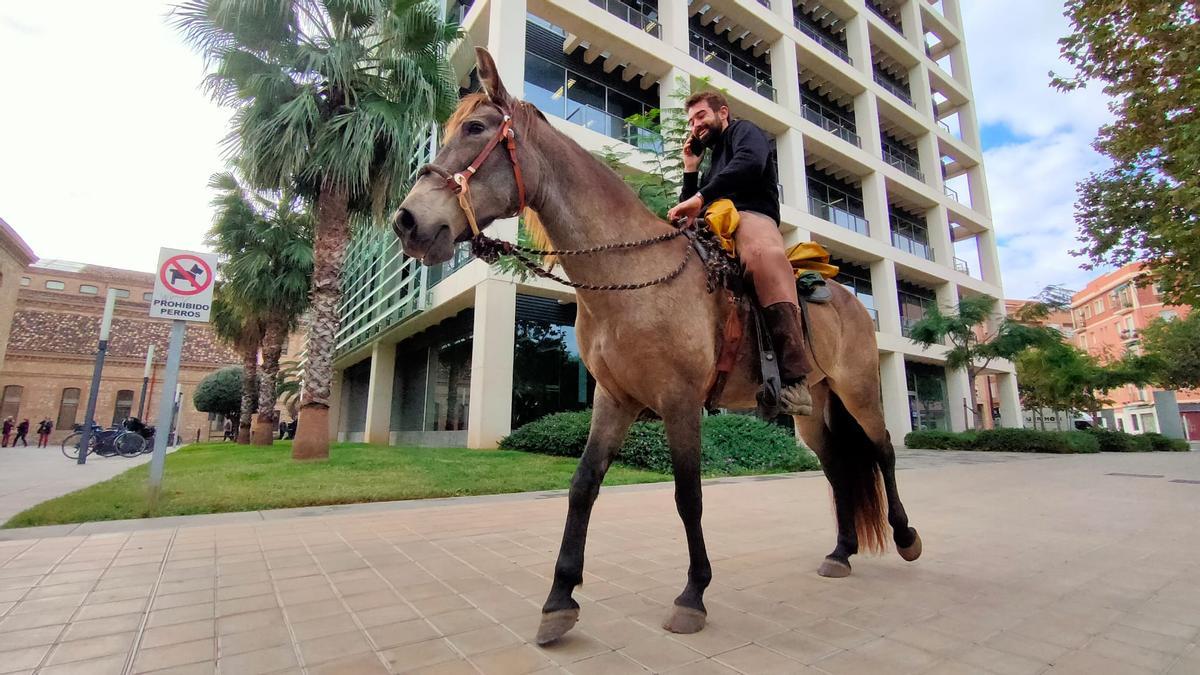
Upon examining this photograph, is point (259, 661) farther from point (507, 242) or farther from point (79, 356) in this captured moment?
point (79, 356)

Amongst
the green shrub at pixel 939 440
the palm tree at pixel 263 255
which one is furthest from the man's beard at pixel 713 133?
the green shrub at pixel 939 440

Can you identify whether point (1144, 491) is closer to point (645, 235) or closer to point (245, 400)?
point (645, 235)

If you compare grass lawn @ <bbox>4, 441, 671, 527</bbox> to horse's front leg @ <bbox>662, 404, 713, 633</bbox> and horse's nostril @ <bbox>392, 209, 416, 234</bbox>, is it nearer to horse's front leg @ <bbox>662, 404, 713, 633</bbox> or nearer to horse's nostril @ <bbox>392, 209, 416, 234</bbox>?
horse's front leg @ <bbox>662, 404, 713, 633</bbox>

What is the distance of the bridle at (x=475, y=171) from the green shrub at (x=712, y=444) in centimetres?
839

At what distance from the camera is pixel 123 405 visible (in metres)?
40.2

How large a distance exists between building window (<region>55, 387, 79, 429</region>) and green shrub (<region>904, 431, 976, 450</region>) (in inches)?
2137

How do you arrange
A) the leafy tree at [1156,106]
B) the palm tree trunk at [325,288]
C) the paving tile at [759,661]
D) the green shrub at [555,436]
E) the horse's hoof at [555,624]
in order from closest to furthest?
1. the paving tile at [759,661]
2. the horse's hoof at [555,624]
3. the leafy tree at [1156,106]
4. the palm tree trunk at [325,288]
5. the green shrub at [555,436]

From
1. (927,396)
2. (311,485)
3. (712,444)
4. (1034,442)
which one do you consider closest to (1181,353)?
(927,396)

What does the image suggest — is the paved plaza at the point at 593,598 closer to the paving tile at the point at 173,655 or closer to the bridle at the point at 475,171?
the paving tile at the point at 173,655

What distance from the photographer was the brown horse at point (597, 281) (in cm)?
213

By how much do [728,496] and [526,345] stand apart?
416 inches

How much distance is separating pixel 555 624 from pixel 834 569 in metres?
1.88

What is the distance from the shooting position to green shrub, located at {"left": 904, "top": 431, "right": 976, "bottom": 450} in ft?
66.9

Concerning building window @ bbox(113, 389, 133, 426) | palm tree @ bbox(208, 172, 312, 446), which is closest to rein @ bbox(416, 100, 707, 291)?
palm tree @ bbox(208, 172, 312, 446)
